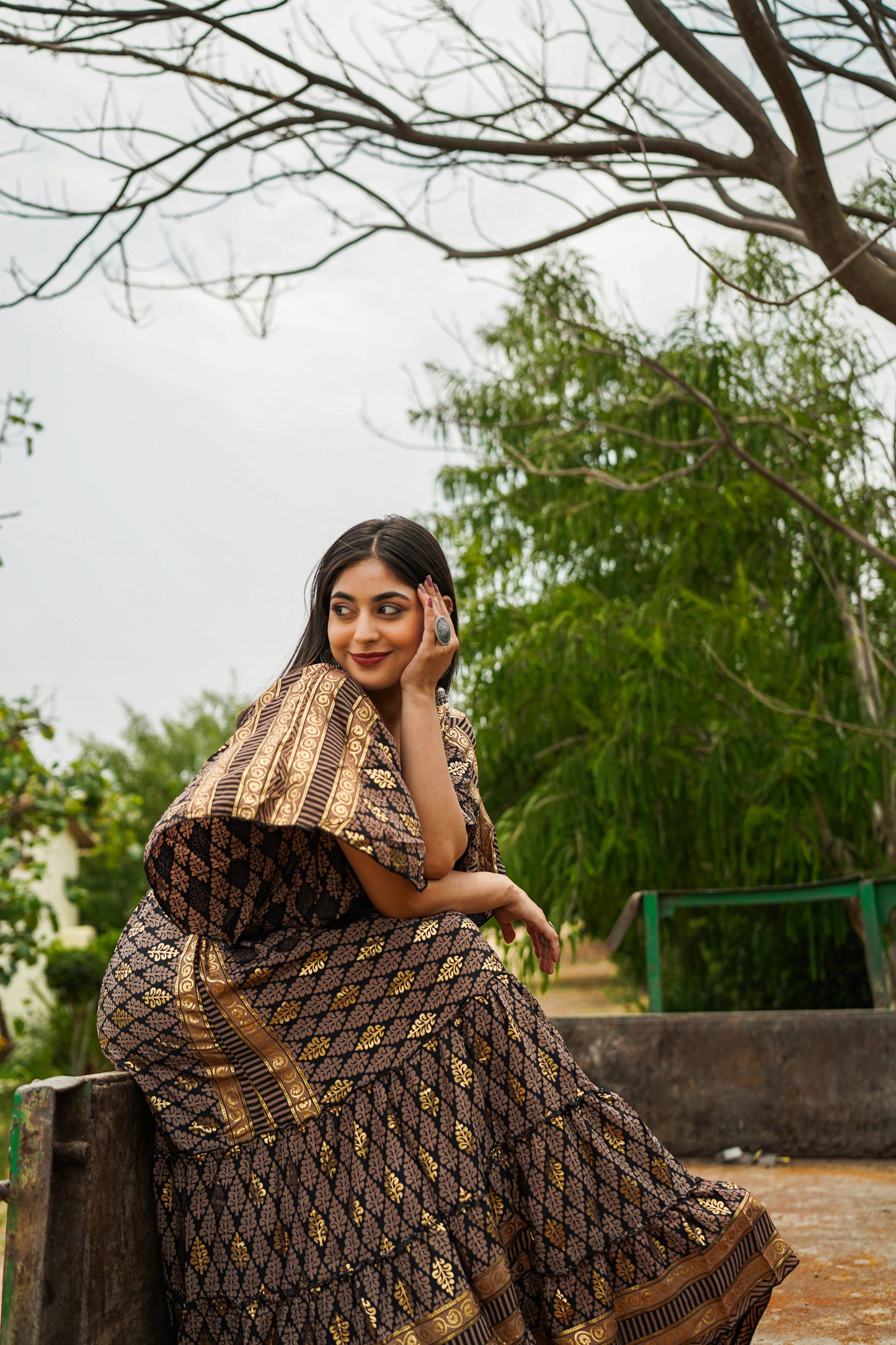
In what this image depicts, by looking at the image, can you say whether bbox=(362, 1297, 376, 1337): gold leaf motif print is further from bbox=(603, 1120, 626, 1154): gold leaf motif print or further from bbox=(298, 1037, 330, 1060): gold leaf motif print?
bbox=(603, 1120, 626, 1154): gold leaf motif print

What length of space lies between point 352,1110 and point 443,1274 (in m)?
0.26

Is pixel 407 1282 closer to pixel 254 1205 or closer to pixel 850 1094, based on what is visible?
pixel 254 1205

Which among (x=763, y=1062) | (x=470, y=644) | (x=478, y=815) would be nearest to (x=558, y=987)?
(x=470, y=644)

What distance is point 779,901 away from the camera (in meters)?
4.55

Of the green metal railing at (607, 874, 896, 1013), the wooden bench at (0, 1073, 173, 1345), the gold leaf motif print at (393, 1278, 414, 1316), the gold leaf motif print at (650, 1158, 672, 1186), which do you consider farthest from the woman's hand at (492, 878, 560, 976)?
the green metal railing at (607, 874, 896, 1013)

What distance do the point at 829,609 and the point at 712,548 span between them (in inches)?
34.4

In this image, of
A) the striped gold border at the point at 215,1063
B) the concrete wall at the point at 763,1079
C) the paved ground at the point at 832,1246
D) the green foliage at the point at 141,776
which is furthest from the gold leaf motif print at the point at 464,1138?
the green foliage at the point at 141,776

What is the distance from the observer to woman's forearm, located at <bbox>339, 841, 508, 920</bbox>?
177 centimetres

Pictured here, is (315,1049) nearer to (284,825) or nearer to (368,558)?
(284,825)

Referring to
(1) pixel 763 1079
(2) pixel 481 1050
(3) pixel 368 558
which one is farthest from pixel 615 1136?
(1) pixel 763 1079

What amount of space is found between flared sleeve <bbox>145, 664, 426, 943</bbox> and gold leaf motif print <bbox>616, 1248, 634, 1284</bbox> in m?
0.70

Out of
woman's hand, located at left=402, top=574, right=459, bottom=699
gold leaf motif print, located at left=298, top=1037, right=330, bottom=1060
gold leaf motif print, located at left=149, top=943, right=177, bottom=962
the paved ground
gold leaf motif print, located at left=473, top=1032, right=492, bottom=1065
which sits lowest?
the paved ground

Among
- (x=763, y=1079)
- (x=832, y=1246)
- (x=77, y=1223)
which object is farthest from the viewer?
(x=763, y=1079)

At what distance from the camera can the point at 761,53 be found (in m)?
2.67
